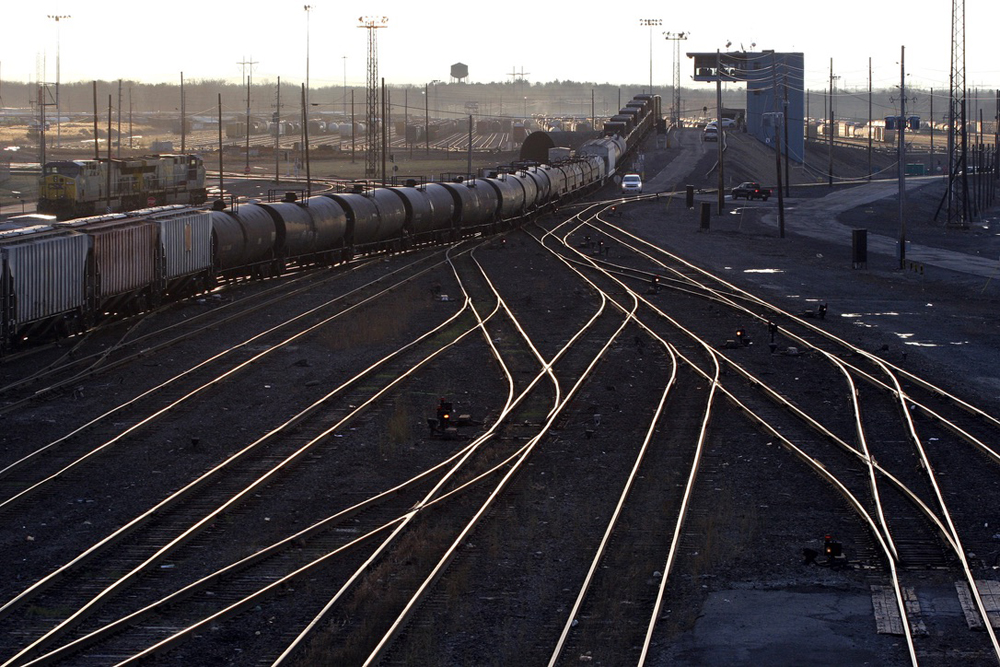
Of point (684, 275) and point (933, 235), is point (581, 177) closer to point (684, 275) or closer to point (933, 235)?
point (933, 235)

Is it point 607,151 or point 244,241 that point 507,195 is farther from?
point 607,151

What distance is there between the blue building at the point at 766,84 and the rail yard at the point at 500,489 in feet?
315

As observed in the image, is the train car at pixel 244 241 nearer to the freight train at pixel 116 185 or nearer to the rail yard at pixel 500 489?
the rail yard at pixel 500 489

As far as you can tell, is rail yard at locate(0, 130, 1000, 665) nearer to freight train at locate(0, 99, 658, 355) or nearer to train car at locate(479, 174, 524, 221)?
freight train at locate(0, 99, 658, 355)

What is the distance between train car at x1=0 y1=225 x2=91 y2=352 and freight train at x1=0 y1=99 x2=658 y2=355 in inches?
Answer: 0.9

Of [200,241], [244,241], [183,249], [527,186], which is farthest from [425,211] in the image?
[183,249]

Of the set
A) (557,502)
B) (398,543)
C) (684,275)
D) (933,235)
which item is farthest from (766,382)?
(933,235)

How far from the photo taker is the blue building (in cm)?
12400

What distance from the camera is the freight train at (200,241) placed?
25.1 m

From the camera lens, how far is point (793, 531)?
47.0 ft

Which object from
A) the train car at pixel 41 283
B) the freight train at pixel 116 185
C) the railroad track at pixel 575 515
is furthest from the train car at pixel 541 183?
the train car at pixel 41 283

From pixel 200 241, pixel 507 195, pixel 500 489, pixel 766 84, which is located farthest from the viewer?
pixel 766 84

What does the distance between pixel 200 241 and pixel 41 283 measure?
26.3 feet

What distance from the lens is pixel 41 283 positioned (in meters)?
25.0
